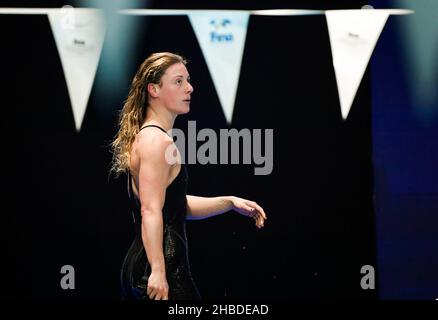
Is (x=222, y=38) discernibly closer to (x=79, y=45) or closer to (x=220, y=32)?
(x=220, y=32)

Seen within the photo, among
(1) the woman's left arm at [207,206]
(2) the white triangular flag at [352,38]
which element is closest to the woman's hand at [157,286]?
(1) the woman's left arm at [207,206]

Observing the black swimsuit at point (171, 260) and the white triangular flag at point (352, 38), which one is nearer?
the black swimsuit at point (171, 260)

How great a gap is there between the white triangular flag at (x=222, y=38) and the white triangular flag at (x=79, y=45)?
560 millimetres

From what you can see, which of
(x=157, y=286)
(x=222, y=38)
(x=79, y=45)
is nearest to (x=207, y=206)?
(x=157, y=286)

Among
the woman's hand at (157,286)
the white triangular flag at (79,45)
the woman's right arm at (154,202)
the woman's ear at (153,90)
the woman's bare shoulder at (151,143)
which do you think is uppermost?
the white triangular flag at (79,45)

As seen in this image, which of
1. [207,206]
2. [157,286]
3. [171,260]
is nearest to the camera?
[157,286]

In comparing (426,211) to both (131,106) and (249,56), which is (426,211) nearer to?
(249,56)

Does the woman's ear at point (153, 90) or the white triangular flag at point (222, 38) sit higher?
the white triangular flag at point (222, 38)

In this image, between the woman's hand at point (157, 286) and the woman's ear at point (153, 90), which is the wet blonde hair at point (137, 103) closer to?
the woman's ear at point (153, 90)

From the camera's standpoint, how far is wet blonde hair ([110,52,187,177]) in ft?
12.2

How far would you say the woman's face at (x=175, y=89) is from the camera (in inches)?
147

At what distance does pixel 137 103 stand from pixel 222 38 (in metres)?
0.64

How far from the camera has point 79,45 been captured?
13.0 ft

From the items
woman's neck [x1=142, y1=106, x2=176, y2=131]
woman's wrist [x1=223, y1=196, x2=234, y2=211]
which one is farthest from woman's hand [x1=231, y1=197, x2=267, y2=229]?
woman's neck [x1=142, y1=106, x2=176, y2=131]
